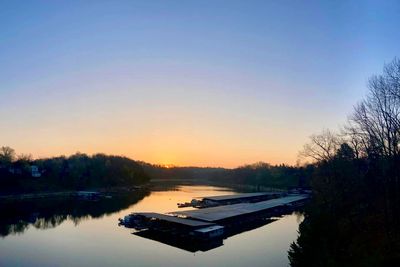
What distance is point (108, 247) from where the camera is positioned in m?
37.7

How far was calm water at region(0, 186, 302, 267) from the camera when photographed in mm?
32844

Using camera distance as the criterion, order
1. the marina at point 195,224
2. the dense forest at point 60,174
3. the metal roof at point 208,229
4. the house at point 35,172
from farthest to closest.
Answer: the house at point 35,172 → the dense forest at point 60,174 → the metal roof at point 208,229 → the marina at point 195,224

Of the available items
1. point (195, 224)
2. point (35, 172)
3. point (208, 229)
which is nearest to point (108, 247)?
point (195, 224)

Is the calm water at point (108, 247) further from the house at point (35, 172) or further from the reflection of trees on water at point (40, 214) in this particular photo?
the house at point (35, 172)

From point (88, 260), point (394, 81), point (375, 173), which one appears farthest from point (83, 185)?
point (394, 81)

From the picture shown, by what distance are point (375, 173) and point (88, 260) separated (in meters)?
27.9

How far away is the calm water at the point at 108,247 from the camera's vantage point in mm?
32844

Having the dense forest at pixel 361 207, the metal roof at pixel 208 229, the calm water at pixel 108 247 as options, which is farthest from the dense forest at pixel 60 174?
the dense forest at pixel 361 207

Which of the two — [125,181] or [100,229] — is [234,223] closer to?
[100,229]

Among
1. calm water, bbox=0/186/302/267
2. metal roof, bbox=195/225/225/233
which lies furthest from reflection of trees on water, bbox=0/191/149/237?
metal roof, bbox=195/225/225/233

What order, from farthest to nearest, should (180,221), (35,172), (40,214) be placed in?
(35,172)
(40,214)
(180,221)

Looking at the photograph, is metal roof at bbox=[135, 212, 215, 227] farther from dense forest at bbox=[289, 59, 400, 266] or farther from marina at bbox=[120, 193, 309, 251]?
dense forest at bbox=[289, 59, 400, 266]

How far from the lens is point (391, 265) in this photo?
1902 cm

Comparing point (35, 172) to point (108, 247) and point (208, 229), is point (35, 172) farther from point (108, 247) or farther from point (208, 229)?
point (208, 229)
